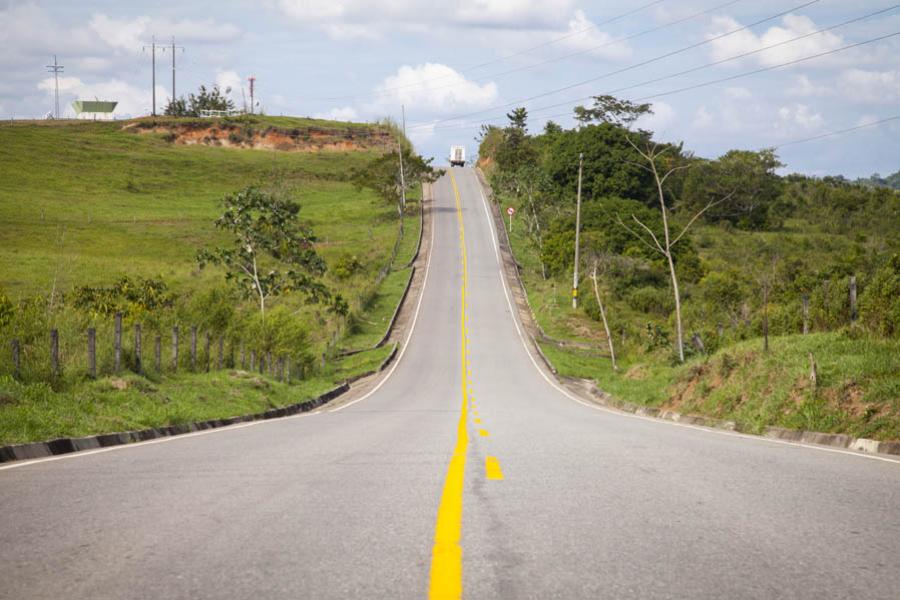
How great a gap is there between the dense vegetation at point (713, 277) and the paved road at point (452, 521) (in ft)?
A: 22.1

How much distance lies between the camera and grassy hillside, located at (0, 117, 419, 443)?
639 inches

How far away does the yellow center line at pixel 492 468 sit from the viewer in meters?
8.47

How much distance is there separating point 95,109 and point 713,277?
153 metres

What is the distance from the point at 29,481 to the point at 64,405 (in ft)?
21.1

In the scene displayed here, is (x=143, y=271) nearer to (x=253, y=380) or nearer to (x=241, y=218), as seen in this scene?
(x=241, y=218)

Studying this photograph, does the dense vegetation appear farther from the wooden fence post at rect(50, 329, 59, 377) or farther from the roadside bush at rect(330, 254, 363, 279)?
the roadside bush at rect(330, 254, 363, 279)

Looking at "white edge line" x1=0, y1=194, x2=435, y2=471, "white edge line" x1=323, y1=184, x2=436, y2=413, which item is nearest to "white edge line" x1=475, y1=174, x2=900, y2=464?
"white edge line" x1=323, y1=184, x2=436, y2=413

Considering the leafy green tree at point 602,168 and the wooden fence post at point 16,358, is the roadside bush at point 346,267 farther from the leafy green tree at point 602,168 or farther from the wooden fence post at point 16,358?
the wooden fence post at point 16,358

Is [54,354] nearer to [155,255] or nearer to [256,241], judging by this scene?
[256,241]

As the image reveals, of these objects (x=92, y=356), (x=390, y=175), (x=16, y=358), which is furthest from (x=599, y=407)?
(x=390, y=175)

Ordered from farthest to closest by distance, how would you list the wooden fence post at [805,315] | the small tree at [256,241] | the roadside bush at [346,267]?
1. the roadside bush at [346,267]
2. the small tree at [256,241]
3. the wooden fence post at [805,315]

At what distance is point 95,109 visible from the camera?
186m

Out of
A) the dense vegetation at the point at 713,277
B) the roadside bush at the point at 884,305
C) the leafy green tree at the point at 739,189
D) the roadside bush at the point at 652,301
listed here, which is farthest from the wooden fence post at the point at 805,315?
the leafy green tree at the point at 739,189

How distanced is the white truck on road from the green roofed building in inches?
2963
